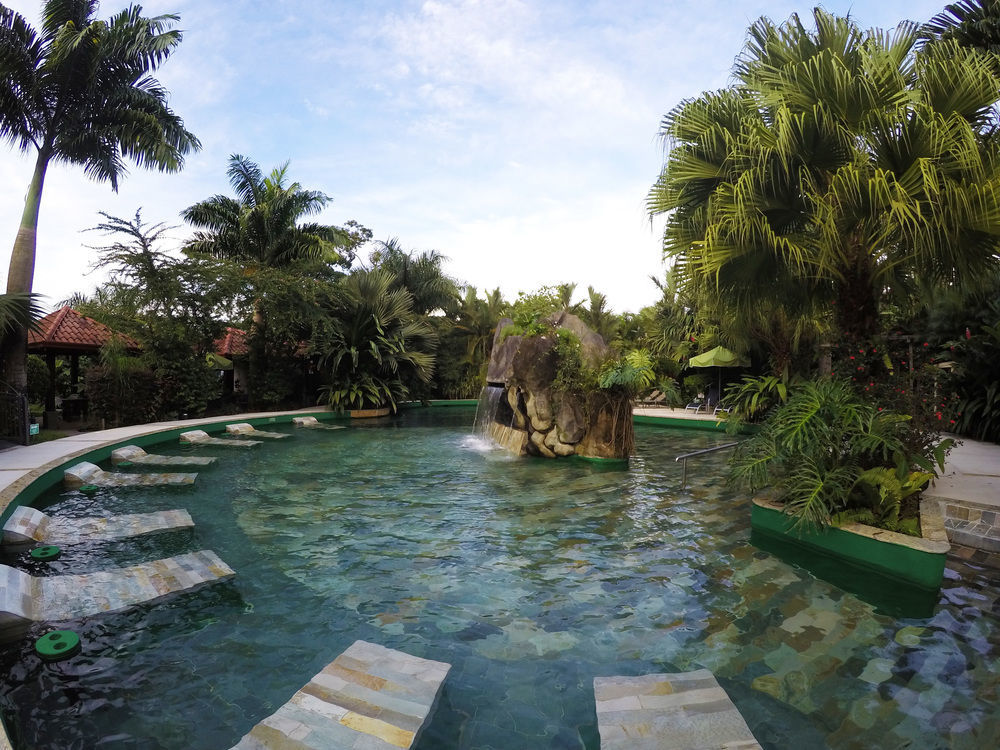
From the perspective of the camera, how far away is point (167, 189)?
15055mm

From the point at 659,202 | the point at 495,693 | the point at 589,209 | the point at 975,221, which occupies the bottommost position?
the point at 495,693

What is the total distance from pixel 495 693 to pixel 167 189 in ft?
55.7

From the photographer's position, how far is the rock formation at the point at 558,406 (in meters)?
9.68

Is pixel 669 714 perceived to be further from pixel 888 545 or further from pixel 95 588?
pixel 95 588

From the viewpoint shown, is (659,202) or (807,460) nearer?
(807,460)

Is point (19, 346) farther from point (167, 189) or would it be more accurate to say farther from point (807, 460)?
point (807, 460)

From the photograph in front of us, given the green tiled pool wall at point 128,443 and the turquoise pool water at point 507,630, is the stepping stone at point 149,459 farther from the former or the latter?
the turquoise pool water at point 507,630

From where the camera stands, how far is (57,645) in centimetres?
299

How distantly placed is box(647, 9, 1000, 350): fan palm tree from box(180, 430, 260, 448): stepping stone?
9.47 meters

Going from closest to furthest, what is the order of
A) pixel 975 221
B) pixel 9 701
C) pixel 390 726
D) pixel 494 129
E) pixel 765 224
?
pixel 390 726 < pixel 9 701 < pixel 975 221 < pixel 765 224 < pixel 494 129

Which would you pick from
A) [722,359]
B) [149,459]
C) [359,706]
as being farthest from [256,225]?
[359,706]

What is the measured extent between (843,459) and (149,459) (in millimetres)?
10092

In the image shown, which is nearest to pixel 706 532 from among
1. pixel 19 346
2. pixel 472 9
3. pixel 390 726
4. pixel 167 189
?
pixel 390 726

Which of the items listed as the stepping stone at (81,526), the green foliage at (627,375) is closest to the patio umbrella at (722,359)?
the green foliage at (627,375)
